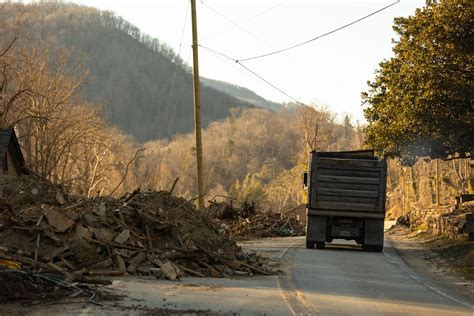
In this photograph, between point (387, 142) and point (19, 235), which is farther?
point (387, 142)

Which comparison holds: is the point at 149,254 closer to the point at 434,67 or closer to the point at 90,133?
the point at 434,67

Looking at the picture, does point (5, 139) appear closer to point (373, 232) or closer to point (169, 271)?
point (373, 232)

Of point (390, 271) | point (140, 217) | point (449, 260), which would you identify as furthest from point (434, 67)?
point (140, 217)

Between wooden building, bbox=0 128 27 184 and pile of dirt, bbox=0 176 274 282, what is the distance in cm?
2062

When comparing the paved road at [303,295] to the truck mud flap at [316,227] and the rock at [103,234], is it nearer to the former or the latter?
the rock at [103,234]

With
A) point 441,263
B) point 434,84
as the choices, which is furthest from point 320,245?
point 434,84

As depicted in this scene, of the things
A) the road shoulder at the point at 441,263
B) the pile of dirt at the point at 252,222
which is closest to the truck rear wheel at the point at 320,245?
the road shoulder at the point at 441,263

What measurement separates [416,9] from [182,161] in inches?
5090

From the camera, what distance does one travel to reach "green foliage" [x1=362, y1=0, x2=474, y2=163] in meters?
25.9

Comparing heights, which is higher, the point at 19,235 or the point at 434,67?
the point at 434,67

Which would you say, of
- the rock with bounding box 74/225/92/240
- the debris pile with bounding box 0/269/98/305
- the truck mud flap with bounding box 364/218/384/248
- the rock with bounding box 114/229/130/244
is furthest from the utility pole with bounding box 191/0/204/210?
the debris pile with bounding box 0/269/98/305

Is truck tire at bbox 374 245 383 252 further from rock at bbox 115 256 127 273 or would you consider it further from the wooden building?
the wooden building

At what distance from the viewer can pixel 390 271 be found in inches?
738

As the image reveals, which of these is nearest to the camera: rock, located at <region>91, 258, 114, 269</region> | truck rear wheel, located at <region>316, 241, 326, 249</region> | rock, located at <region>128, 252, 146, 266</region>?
rock, located at <region>91, 258, 114, 269</region>
